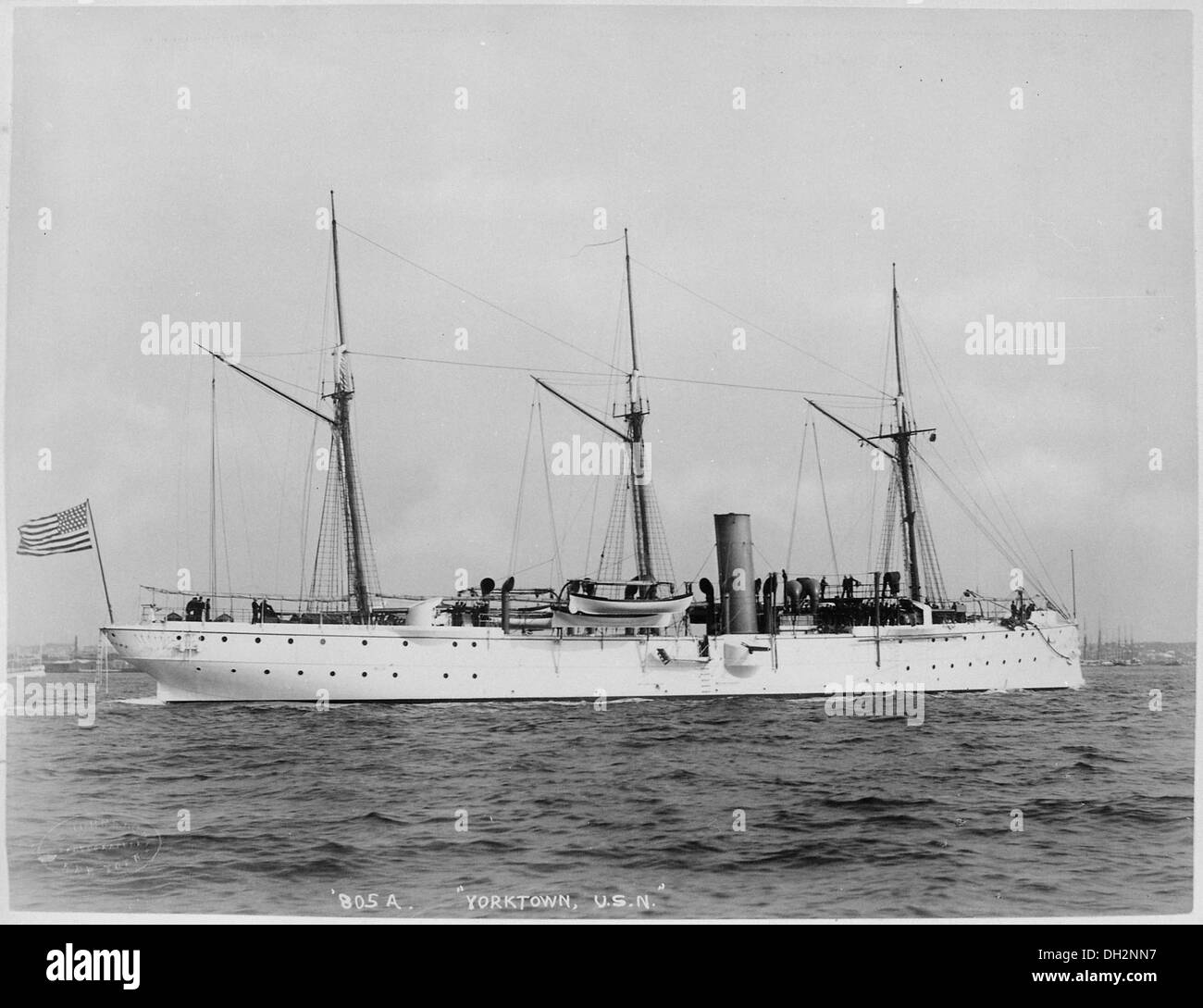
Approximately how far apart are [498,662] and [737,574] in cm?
707

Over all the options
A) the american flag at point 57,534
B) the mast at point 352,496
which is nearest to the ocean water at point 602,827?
the american flag at point 57,534

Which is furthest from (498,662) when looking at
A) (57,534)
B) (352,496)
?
(57,534)

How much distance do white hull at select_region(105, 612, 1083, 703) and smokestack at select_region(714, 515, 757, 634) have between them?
52 centimetres

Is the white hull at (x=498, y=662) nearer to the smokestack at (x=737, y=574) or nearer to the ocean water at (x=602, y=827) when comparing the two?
the smokestack at (x=737, y=574)

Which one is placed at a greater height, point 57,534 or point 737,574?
point 57,534

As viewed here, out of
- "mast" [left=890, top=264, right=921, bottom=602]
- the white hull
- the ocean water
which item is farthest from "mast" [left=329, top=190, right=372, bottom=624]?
"mast" [left=890, top=264, right=921, bottom=602]

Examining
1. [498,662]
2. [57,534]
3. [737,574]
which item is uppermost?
[57,534]

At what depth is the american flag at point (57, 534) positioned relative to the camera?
1482cm

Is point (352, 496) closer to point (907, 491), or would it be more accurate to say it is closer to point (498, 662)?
point (498, 662)

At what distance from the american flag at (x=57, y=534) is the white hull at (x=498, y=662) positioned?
1198 centimetres

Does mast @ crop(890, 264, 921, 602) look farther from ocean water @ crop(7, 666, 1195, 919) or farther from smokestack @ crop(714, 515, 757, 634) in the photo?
ocean water @ crop(7, 666, 1195, 919)

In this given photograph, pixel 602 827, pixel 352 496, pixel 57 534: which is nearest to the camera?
→ pixel 602 827

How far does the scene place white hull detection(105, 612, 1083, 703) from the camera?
29.1 m

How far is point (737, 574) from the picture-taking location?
30906mm
